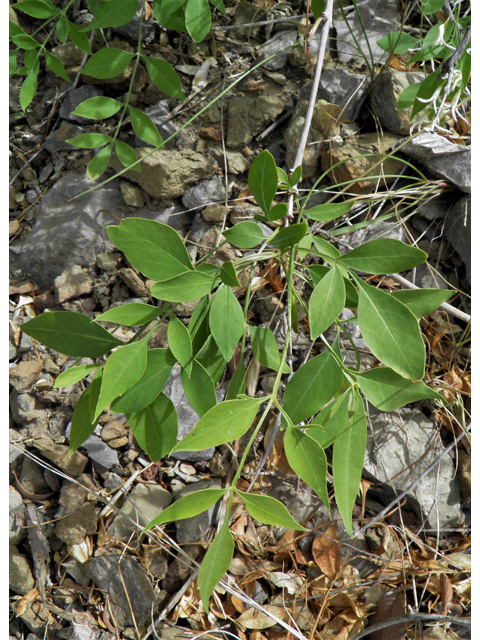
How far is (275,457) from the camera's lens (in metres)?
1.04

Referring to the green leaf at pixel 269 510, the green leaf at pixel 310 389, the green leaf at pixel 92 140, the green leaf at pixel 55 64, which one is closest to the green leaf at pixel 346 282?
the green leaf at pixel 310 389

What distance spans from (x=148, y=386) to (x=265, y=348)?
21cm

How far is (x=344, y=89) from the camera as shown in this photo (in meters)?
1.14

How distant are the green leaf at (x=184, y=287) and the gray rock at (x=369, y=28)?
0.94 m

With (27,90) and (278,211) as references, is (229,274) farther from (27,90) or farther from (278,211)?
(27,90)

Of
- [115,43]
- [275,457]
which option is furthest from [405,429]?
[115,43]

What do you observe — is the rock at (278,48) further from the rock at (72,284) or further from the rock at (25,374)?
the rock at (25,374)

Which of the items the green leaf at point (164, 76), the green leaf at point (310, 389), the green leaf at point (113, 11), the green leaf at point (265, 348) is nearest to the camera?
the green leaf at point (310, 389)

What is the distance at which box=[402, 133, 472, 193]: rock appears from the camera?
3.47ft

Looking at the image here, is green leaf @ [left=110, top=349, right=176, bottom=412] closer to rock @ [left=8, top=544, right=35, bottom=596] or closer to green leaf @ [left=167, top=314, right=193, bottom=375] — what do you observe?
green leaf @ [left=167, top=314, right=193, bottom=375]

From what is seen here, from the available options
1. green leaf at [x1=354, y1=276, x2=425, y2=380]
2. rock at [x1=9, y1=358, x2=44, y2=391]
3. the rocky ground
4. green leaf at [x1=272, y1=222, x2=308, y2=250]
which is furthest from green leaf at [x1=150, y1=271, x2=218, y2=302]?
rock at [x1=9, y1=358, x2=44, y2=391]

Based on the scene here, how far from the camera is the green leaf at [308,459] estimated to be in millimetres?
550

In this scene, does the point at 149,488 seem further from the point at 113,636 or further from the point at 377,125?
the point at 377,125

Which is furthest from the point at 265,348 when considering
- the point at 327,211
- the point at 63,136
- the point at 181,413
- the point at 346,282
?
the point at 63,136
